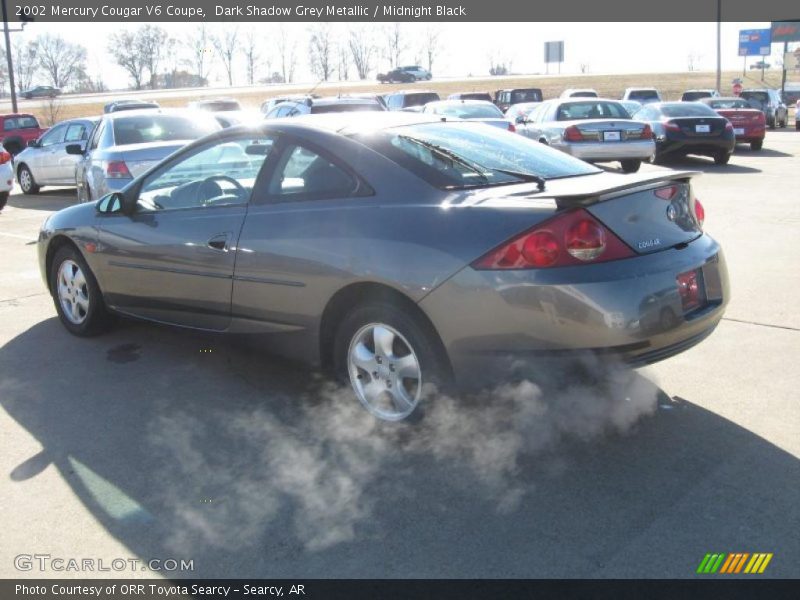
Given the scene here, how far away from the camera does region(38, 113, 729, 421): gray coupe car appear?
348 centimetres

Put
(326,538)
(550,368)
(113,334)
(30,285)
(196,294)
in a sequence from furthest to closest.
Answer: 1. (30,285)
2. (113,334)
3. (196,294)
4. (550,368)
5. (326,538)

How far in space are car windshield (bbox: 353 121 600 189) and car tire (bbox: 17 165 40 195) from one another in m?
15.4

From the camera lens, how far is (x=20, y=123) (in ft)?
88.1

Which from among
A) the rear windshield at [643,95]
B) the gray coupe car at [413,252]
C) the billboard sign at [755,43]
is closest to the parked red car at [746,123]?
the rear windshield at [643,95]

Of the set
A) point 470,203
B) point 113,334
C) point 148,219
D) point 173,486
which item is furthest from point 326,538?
point 113,334

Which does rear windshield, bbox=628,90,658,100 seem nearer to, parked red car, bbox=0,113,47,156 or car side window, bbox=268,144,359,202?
parked red car, bbox=0,113,47,156

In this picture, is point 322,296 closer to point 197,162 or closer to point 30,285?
point 197,162

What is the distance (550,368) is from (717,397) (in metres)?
1.41

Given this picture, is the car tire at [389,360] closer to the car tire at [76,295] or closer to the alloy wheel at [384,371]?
the alloy wheel at [384,371]

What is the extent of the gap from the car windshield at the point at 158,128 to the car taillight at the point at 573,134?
23.0ft

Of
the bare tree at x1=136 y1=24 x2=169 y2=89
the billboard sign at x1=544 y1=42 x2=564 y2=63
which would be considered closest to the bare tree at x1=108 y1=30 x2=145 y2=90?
the bare tree at x1=136 y1=24 x2=169 y2=89

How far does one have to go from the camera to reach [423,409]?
387 cm

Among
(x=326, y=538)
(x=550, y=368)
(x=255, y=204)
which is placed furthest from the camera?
(x=255, y=204)

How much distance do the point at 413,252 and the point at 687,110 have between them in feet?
52.9
